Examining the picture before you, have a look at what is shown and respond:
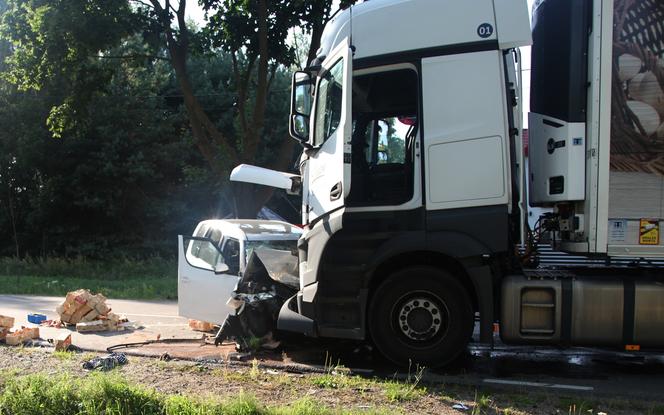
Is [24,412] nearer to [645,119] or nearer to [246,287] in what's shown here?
[246,287]

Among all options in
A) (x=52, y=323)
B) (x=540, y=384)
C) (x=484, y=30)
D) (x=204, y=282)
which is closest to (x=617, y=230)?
(x=540, y=384)

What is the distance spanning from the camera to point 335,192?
18.0 ft

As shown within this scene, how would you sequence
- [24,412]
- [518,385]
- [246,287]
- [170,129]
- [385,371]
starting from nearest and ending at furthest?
[24,412]
[518,385]
[385,371]
[246,287]
[170,129]

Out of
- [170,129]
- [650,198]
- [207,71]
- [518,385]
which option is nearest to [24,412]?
[518,385]

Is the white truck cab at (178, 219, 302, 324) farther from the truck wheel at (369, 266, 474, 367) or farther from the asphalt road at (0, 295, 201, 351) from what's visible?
the truck wheel at (369, 266, 474, 367)

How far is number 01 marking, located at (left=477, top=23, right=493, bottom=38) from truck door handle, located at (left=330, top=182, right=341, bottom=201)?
6.36ft

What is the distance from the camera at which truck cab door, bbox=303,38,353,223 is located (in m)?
5.30

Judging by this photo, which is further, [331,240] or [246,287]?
[246,287]

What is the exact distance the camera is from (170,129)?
22.6m

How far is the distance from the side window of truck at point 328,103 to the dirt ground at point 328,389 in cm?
238

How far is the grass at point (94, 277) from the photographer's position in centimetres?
1371

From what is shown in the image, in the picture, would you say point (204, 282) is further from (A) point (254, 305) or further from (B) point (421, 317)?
(B) point (421, 317)

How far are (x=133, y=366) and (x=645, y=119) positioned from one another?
5497 mm

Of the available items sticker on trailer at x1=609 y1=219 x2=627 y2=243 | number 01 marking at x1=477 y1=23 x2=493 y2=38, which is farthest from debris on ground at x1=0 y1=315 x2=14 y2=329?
sticker on trailer at x1=609 y1=219 x2=627 y2=243
